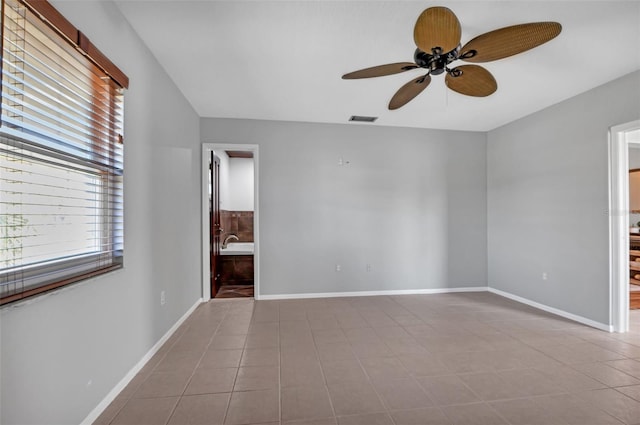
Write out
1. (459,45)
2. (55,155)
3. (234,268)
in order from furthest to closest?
1. (234,268)
2. (459,45)
3. (55,155)

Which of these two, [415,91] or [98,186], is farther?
[415,91]

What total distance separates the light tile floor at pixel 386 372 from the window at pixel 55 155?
101 centimetres

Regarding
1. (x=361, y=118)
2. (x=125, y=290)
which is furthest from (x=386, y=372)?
(x=361, y=118)

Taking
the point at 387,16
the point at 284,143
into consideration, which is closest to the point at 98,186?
the point at 387,16

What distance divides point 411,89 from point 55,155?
2.32 meters

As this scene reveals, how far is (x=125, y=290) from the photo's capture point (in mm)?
2031

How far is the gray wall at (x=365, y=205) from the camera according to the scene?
4.24 metres

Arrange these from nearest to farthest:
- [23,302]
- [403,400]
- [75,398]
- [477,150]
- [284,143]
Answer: [23,302], [75,398], [403,400], [284,143], [477,150]

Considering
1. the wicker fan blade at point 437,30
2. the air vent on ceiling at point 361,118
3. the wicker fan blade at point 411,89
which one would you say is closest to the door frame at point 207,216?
the air vent on ceiling at point 361,118

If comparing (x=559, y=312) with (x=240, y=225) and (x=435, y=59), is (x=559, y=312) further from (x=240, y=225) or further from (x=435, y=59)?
(x=240, y=225)

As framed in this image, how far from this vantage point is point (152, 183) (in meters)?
2.47

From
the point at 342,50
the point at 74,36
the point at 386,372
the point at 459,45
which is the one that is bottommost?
the point at 386,372

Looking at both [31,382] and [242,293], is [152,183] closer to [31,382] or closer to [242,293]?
[31,382]

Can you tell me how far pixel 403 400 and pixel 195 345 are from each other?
6.15 feet
